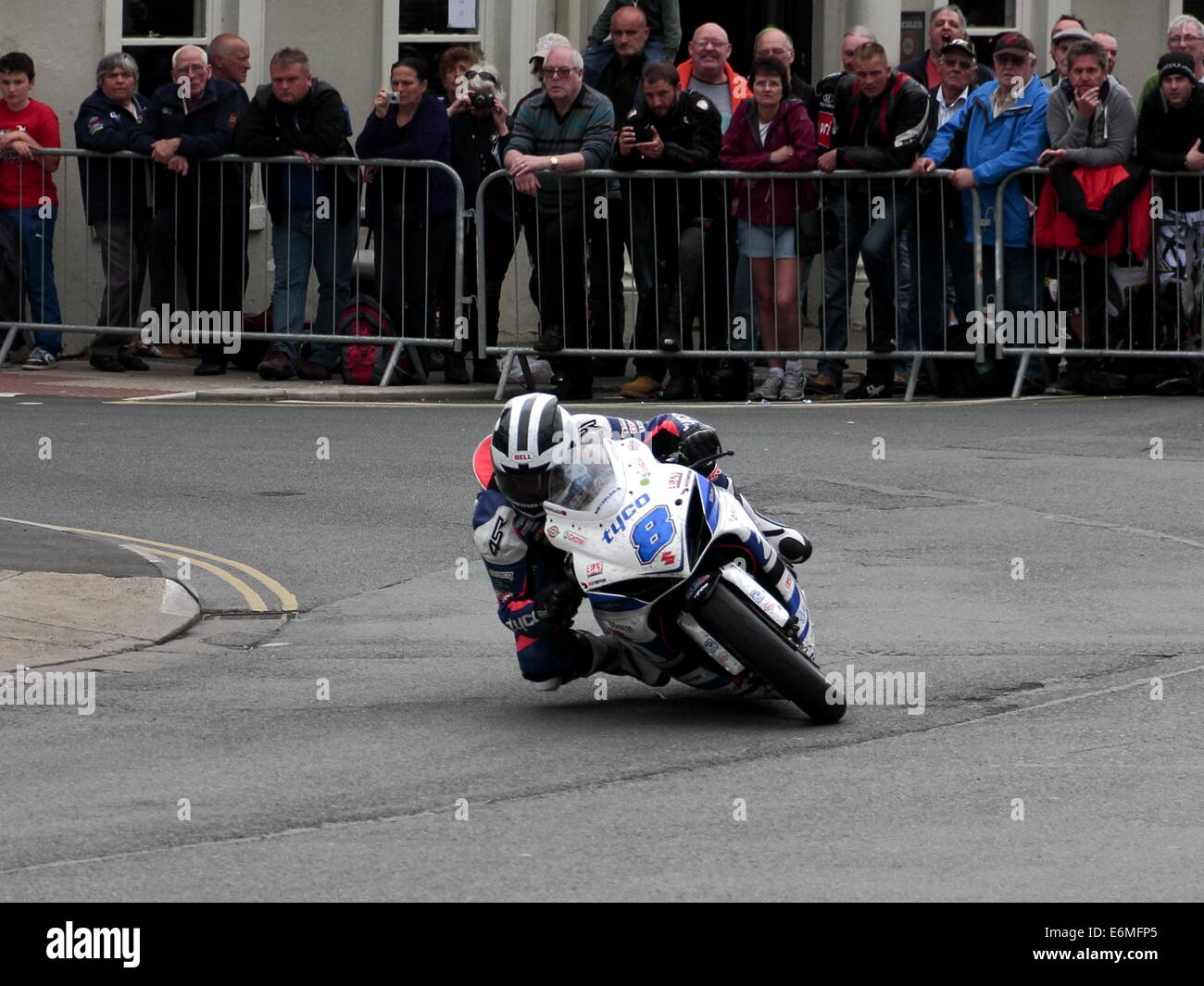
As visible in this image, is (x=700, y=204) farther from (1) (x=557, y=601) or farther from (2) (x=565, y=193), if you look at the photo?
(1) (x=557, y=601)

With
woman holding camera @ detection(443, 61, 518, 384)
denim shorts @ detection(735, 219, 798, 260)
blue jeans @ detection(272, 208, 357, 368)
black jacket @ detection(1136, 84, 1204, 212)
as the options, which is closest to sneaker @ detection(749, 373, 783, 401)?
denim shorts @ detection(735, 219, 798, 260)

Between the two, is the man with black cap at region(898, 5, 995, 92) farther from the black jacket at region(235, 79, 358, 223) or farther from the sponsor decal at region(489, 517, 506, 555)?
the sponsor decal at region(489, 517, 506, 555)

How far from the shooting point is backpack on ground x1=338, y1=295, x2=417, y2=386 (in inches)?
686

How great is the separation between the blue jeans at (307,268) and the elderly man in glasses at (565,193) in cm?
161

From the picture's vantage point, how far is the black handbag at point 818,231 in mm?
16781

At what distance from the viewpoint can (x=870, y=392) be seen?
17062 mm

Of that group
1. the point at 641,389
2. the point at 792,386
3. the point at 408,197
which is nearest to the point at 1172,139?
the point at 792,386

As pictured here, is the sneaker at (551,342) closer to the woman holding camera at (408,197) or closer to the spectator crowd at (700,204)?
the spectator crowd at (700,204)

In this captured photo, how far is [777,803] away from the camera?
282 inches

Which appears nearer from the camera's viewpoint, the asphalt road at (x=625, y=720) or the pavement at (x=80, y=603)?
the asphalt road at (x=625, y=720)

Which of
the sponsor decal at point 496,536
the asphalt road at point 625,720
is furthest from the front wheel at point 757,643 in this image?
the sponsor decal at point 496,536

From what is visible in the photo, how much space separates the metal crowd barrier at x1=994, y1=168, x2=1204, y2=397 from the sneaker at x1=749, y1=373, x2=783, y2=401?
161 centimetres
